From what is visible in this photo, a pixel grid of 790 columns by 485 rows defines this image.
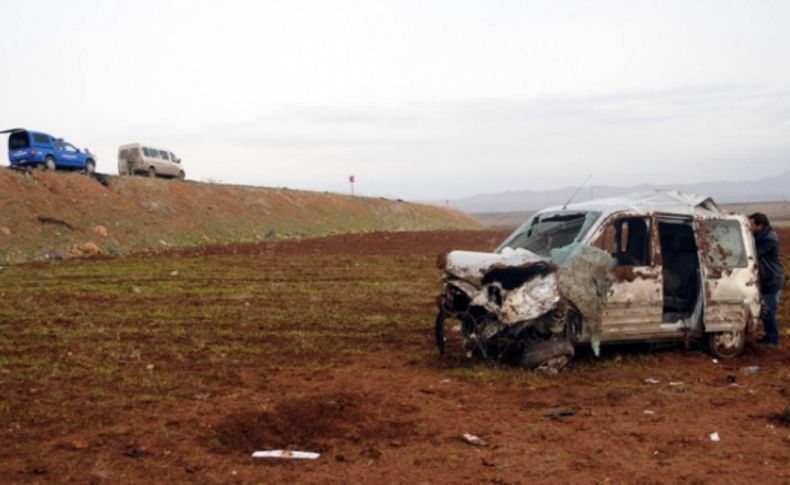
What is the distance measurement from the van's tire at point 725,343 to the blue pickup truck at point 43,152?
27.0 metres

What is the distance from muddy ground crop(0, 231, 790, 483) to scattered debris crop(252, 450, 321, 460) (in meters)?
0.08

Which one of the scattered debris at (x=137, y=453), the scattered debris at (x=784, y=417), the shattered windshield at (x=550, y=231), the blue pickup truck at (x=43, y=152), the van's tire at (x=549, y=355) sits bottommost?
the scattered debris at (x=784, y=417)

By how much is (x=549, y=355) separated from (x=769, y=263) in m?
3.52

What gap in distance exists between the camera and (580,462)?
202 inches

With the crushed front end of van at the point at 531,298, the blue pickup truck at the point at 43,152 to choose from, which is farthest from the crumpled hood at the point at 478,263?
the blue pickup truck at the point at 43,152

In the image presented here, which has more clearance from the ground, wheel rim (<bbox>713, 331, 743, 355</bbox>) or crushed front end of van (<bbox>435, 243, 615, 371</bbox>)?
crushed front end of van (<bbox>435, 243, 615, 371</bbox>)

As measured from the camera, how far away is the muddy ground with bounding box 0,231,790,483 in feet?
16.8

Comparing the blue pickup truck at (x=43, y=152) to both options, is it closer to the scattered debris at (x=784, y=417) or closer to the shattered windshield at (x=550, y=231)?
the shattered windshield at (x=550, y=231)

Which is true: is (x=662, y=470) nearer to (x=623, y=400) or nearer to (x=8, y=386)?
(x=623, y=400)

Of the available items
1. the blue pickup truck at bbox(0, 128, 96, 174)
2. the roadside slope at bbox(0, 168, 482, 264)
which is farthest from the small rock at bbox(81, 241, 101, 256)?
the blue pickup truck at bbox(0, 128, 96, 174)

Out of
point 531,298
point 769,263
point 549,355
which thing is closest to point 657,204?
point 769,263

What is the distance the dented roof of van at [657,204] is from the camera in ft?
27.5

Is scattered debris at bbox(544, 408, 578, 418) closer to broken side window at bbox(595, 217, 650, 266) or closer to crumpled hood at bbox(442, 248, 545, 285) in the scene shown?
crumpled hood at bbox(442, 248, 545, 285)

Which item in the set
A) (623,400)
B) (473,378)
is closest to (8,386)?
(473,378)
